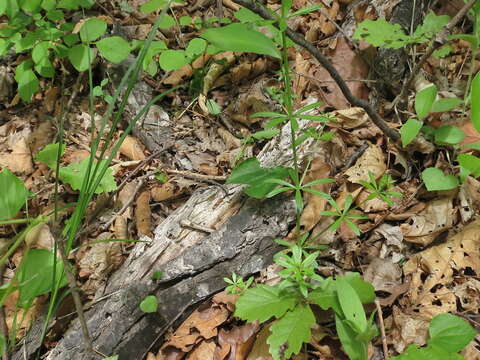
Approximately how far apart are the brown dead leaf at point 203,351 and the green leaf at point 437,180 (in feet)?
3.70

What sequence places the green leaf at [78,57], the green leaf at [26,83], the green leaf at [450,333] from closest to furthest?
the green leaf at [450,333] < the green leaf at [78,57] < the green leaf at [26,83]

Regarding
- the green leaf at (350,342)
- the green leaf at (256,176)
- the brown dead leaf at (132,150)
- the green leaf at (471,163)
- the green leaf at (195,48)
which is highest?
the green leaf at (195,48)

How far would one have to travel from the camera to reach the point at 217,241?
1638 mm

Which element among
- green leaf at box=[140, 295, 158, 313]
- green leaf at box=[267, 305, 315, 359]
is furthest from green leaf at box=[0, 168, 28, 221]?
green leaf at box=[267, 305, 315, 359]

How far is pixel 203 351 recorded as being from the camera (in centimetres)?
151

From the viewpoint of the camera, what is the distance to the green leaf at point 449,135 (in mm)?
1707

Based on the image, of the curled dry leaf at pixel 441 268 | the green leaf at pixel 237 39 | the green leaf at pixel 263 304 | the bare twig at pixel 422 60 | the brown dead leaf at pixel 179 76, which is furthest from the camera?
the brown dead leaf at pixel 179 76

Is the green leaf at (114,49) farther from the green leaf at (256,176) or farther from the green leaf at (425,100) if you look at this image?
the green leaf at (425,100)

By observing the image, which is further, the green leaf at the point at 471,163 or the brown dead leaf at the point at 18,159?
the brown dead leaf at the point at 18,159

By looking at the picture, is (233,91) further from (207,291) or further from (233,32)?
(233,32)

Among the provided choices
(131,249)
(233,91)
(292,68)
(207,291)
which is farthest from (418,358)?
(233,91)

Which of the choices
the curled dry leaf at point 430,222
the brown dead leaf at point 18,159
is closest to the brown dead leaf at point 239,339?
the curled dry leaf at point 430,222

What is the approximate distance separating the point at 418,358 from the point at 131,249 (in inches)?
54.0

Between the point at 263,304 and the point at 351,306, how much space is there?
309 mm
